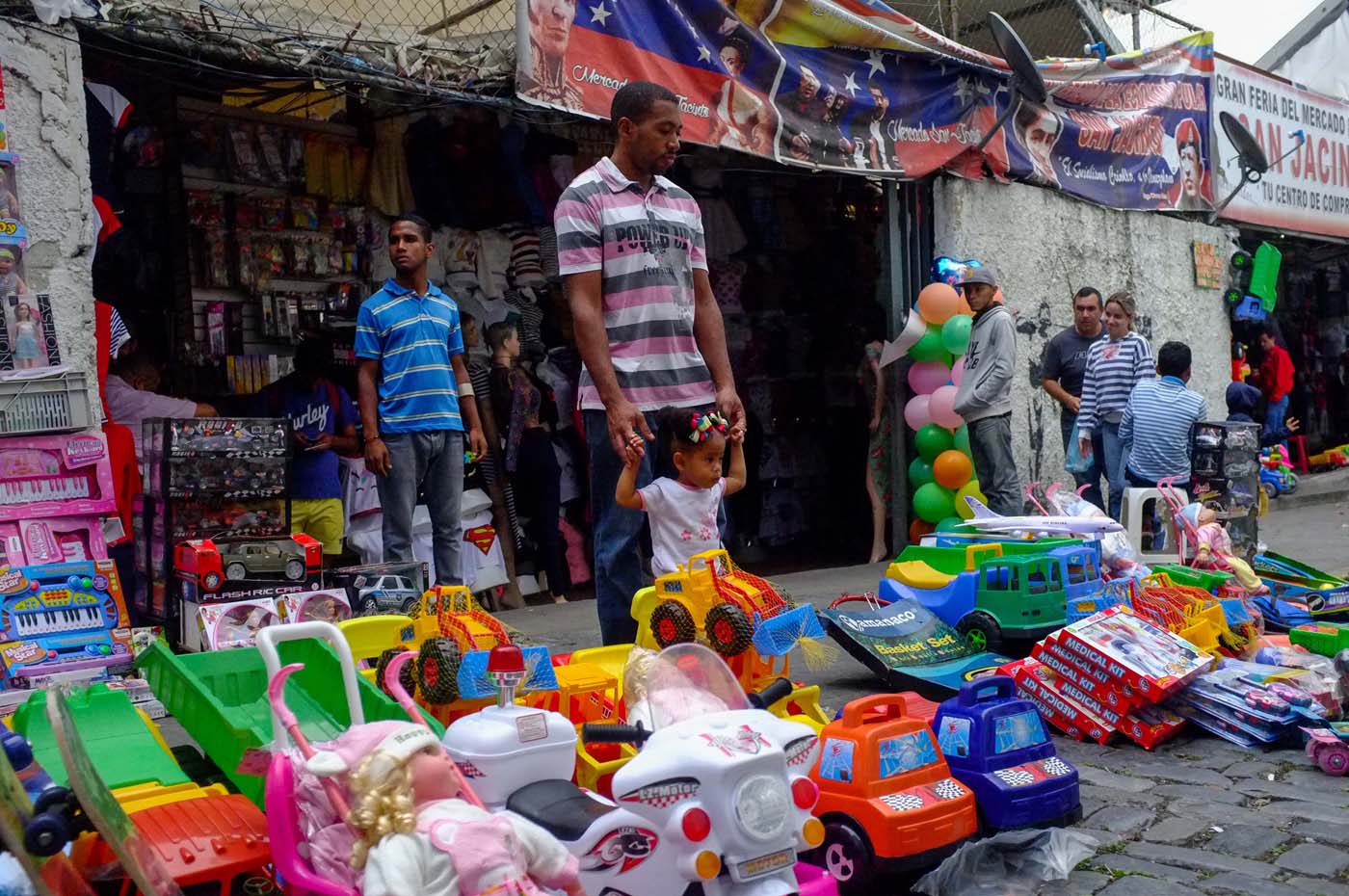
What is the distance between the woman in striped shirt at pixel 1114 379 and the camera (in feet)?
26.8

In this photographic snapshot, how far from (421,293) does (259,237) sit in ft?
7.52

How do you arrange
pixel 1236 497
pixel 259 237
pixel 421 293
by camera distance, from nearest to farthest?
pixel 421 293
pixel 1236 497
pixel 259 237

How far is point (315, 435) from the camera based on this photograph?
7270 mm

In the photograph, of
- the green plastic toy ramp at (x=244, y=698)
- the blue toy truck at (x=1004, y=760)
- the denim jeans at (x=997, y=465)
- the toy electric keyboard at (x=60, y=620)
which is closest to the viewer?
the green plastic toy ramp at (x=244, y=698)

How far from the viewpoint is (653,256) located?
453cm

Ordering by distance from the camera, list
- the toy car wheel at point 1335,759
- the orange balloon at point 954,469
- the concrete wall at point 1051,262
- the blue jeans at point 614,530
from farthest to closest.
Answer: the concrete wall at point 1051,262 < the orange balloon at point 954,469 < the blue jeans at point 614,530 < the toy car wheel at point 1335,759

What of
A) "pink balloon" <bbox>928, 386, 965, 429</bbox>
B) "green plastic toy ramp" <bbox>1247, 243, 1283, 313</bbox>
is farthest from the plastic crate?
"green plastic toy ramp" <bbox>1247, 243, 1283, 313</bbox>

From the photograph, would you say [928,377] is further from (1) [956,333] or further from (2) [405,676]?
(2) [405,676]

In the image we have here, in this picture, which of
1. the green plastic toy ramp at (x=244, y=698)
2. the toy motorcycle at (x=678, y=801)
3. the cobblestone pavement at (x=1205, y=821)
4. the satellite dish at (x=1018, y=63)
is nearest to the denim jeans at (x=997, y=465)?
the cobblestone pavement at (x=1205, y=821)

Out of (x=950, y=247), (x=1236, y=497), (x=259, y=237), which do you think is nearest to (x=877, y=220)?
(x=950, y=247)

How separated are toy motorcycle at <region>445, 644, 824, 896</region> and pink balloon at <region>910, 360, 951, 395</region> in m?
6.71

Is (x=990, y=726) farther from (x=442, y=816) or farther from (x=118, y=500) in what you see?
(x=118, y=500)

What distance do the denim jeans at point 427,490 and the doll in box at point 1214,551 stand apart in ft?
11.6

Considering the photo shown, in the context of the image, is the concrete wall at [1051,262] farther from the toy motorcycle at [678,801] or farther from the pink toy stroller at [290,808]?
the pink toy stroller at [290,808]
